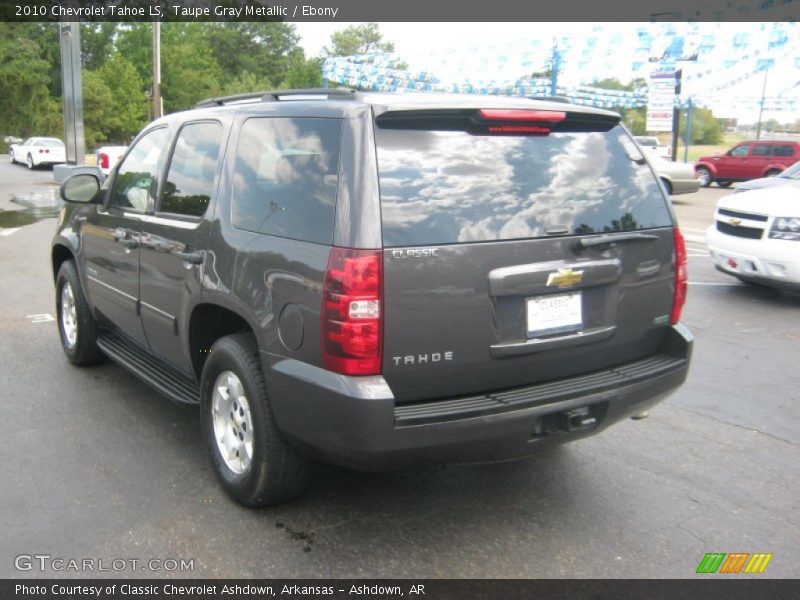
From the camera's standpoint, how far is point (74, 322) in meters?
5.54

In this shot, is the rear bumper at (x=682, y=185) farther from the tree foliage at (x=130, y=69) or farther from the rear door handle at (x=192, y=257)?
the tree foliage at (x=130, y=69)

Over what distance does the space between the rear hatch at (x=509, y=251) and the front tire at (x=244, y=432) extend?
694 millimetres

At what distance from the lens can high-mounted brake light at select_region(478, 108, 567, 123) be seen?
313 cm

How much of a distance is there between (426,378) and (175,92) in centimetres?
6935

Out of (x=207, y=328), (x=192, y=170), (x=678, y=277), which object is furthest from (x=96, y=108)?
(x=678, y=277)

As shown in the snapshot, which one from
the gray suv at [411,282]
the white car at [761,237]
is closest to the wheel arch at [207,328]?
the gray suv at [411,282]

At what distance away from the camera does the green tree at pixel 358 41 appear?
320ft

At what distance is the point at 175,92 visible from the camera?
66.4m

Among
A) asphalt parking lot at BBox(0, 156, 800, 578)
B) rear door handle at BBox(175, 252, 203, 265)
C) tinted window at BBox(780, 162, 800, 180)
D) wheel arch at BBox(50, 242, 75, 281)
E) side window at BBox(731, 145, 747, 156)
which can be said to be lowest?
asphalt parking lot at BBox(0, 156, 800, 578)

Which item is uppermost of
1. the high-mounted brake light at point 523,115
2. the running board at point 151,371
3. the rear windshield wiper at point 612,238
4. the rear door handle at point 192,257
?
the high-mounted brake light at point 523,115

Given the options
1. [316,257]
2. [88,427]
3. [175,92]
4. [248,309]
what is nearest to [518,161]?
[316,257]

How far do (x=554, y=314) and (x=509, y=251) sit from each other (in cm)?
36

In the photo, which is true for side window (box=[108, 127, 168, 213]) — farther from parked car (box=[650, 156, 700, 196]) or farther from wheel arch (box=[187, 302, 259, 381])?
parked car (box=[650, 156, 700, 196])

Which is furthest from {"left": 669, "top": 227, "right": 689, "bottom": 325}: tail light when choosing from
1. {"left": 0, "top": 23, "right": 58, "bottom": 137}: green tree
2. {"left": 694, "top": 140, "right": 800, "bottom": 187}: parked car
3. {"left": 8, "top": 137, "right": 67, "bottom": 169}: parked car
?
{"left": 8, "top": 137, "right": 67, "bottom": 169}: parked car
